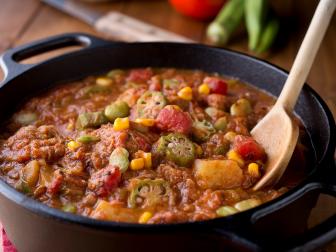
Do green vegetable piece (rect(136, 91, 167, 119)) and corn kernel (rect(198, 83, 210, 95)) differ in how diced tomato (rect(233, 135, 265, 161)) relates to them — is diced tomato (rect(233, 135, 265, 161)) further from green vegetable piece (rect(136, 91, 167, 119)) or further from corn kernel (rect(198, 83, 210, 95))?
corn kernel (rect(198, 83, 210, 95))

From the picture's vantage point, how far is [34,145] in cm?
284

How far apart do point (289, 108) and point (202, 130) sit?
18.8 inches

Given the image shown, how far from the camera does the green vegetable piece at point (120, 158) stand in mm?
2648

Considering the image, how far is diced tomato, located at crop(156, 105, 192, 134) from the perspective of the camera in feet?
9.50

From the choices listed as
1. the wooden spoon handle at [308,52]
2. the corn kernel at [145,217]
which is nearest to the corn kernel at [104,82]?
the wooden spoon handle at [308,52]

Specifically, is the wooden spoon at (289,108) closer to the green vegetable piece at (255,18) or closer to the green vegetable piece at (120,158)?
the green vegetable piece at (120,158)

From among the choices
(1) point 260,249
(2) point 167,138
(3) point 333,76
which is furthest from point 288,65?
(1) point 260,249

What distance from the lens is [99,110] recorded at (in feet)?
10.7

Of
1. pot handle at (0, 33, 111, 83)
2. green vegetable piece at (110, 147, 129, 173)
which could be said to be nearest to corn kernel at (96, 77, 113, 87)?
pot handle at (0, 33, 111, 83)

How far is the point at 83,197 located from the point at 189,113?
86 centimetres

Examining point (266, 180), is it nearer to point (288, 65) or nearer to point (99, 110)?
point (99, 110)

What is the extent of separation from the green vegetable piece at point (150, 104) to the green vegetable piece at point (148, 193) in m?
0.53

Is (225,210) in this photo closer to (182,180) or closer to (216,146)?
(182,180)

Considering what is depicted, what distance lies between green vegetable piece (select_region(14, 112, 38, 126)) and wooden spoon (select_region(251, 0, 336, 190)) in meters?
1.30
